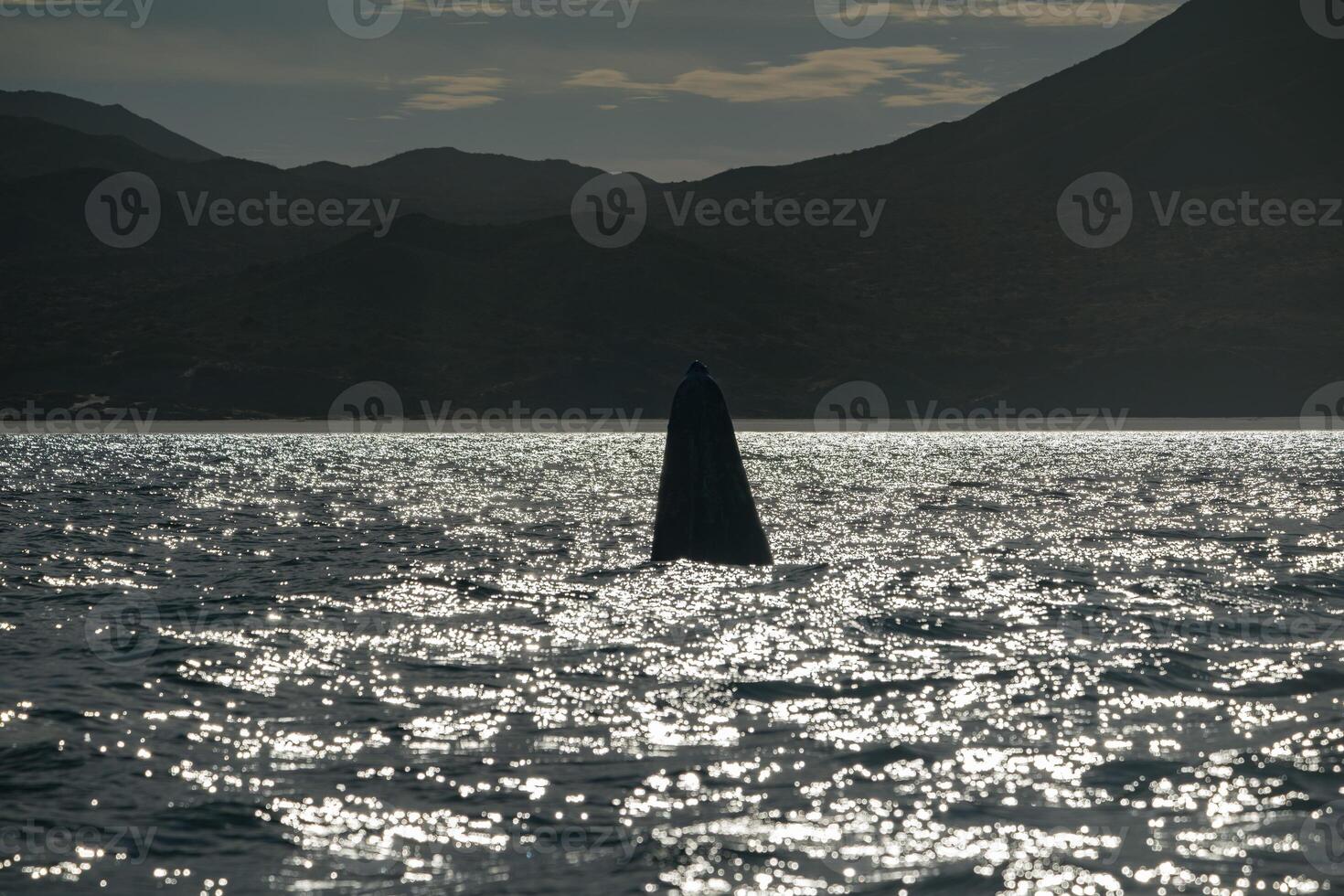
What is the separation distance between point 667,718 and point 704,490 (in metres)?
9.64

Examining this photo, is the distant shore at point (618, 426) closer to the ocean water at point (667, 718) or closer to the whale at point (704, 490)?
the whale at point (704, 490)

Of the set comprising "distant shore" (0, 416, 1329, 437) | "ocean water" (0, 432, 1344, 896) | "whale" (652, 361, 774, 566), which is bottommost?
"distant shore" (0, 416, 1329, 437)

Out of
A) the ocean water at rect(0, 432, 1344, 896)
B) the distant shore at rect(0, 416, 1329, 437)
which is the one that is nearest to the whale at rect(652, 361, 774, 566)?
the ocean water at rect(0, 432, 1344, 896)

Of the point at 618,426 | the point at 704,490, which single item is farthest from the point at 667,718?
the point at 618,426

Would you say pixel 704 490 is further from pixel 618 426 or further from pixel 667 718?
pixel 618 426

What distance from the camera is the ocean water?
8.00 meters

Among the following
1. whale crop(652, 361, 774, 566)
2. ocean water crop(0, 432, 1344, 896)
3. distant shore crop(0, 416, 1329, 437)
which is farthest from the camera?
distant shore crop(0, 416, 1329, 437)

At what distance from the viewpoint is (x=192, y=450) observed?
290 feet

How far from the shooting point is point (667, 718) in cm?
1135

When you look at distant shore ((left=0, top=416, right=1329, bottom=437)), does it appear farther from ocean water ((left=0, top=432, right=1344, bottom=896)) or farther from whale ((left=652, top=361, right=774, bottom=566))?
ocean water ((left=0, top=432, right=1344, bottom=896))

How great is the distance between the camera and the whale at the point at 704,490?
20.2m

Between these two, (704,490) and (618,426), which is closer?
(704,490)

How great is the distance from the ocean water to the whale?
771mm

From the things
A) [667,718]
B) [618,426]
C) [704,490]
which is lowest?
[618,426]
